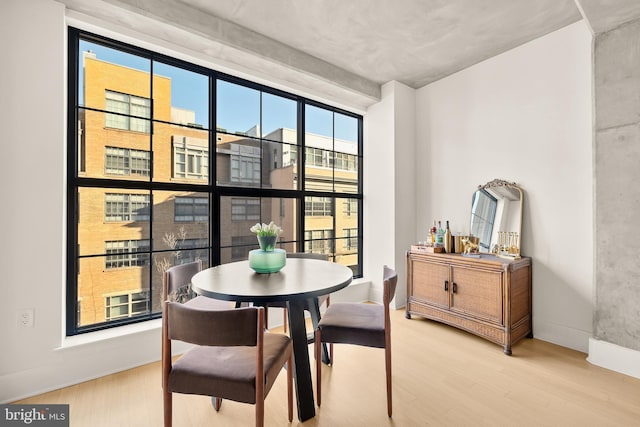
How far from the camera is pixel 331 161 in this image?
3.88m

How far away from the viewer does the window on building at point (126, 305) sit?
246 centimetres

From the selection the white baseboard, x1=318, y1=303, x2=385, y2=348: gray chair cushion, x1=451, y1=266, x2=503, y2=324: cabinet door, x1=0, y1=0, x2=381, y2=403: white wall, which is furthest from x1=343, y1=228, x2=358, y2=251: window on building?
x1=0, y1=0, x2=381, y2=403: white wall

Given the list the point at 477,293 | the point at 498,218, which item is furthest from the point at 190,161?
the point at 498,218

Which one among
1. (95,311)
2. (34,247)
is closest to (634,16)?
(34,247)

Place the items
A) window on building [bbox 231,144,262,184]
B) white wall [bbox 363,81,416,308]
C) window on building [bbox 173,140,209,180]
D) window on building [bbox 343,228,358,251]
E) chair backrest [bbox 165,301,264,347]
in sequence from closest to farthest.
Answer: chair backrest [bbox 165,301,264,347]
window on building [bbox 173,140,209,180]
window on building [bbox 231,144,262,184]
white wall [bbox 363,81,416,308]
window on building [bbox 343,228,358,251]

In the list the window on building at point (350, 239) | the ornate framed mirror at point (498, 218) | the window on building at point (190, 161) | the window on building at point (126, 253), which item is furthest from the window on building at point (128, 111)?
the ornate framed mirror at point (498, 218)

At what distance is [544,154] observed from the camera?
283cm

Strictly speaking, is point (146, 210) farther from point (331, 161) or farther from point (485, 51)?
point (485, 51)

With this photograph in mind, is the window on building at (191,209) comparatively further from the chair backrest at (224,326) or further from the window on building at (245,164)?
the chair backrest at (224,326)

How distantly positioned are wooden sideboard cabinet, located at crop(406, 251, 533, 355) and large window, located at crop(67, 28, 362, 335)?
1.44 meters

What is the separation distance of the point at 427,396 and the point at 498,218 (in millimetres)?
2022

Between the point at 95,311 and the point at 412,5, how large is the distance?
144 inches

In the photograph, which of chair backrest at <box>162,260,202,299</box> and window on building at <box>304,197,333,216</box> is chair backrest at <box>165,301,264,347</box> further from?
window on building at <box>304,197,333,216</box>

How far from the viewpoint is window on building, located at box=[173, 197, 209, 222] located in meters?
2.78
